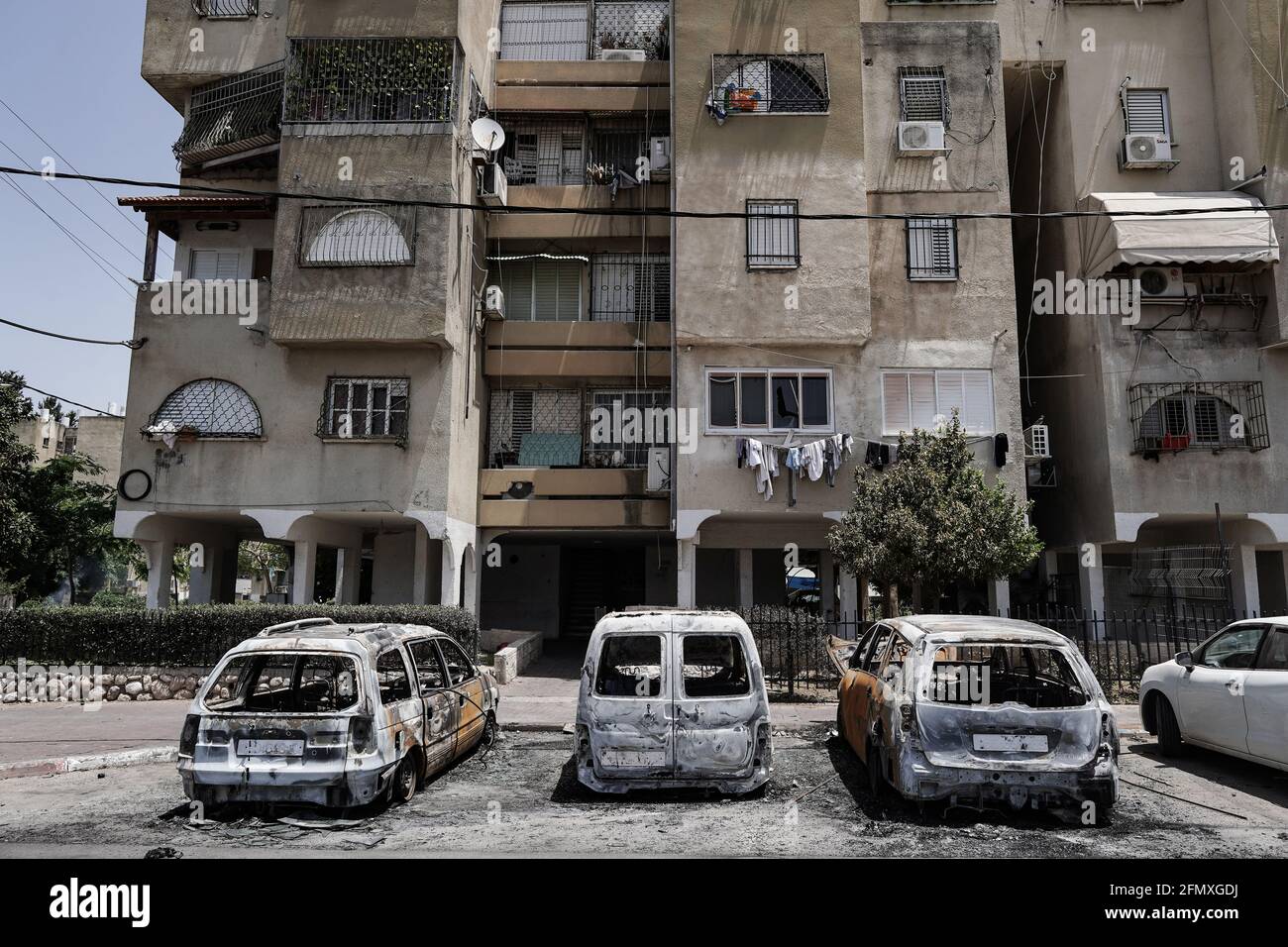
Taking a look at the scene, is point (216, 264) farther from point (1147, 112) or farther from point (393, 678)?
point (1147, 112)

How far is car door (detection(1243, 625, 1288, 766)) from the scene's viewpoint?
7.52 meters

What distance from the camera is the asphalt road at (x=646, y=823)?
6.30m

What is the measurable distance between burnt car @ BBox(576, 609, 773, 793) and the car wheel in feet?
16.4

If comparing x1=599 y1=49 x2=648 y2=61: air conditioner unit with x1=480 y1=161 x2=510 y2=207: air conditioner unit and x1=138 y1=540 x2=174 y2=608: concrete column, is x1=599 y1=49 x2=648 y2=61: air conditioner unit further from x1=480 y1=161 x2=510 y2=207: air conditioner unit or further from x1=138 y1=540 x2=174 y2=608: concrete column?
x1=138 y1=540 x2=174 y2=608: concrete column

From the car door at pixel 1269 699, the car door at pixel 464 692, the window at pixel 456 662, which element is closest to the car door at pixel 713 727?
the car door at pixel 464 692

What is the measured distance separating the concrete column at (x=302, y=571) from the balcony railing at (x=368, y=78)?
8705mm

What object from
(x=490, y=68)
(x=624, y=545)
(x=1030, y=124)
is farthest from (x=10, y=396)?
(x=1030, y=124)

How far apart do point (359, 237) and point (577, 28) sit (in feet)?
30.0

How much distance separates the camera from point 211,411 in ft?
57.6

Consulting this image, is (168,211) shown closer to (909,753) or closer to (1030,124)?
(909,753)

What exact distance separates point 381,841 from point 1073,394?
17.6 meters

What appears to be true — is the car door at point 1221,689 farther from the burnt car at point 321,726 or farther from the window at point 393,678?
the window at point 393,678

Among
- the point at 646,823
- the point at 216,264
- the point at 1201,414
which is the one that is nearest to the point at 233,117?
the point at 216,264

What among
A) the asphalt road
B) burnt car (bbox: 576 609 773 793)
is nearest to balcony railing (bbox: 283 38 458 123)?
the asphalt road
